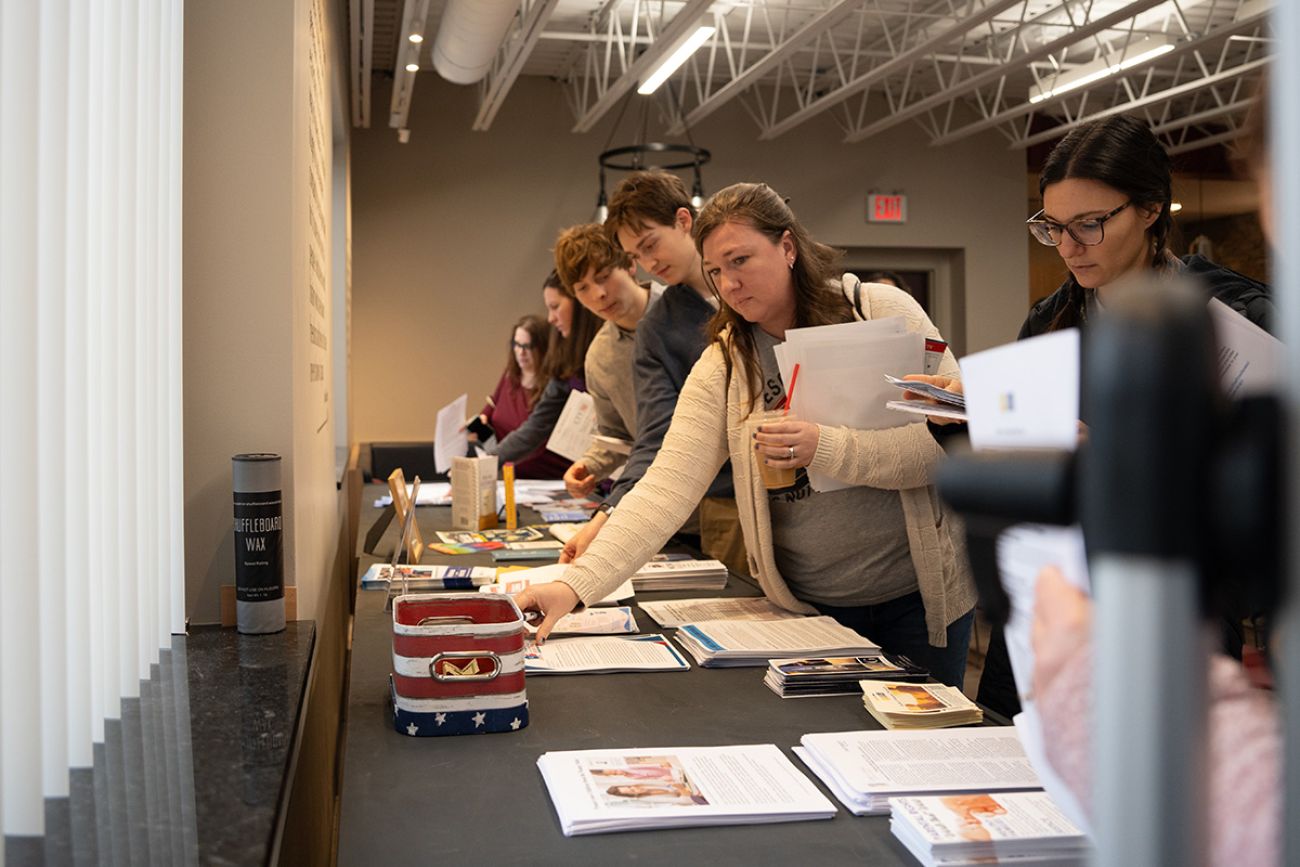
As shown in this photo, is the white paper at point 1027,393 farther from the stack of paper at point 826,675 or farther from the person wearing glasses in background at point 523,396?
the person wearing glasses in background at point 523,396

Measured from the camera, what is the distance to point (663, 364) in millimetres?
3102

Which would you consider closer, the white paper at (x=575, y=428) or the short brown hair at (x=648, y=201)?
the short brown hair at (x=648, y=201)

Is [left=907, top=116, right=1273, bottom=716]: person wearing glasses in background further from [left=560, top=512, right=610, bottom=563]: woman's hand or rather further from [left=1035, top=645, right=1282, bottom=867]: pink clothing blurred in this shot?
[left=1035, top=645, right=1282, bottom=867]: pink clothing blurred

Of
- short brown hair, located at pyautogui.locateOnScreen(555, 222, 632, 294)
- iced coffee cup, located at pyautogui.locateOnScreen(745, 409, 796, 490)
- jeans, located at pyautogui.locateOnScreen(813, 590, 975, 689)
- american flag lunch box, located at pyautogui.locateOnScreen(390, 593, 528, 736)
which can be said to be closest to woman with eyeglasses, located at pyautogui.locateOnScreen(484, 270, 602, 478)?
short brown hair, located at pyautogui.locateOnScreen(555, 222, 632, 294)

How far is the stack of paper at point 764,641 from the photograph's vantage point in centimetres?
196

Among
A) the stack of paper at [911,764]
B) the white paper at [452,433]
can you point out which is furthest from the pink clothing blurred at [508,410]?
the stack of paper at [911,764]

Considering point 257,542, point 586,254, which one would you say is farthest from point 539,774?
point 586,254

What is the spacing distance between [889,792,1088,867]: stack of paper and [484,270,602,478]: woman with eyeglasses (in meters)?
3.24

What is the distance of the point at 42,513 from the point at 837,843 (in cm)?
90

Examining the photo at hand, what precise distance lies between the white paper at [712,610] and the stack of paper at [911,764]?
0.74 m

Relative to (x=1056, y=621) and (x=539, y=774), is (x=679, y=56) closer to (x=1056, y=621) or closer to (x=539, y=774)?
(x=539, y=774)

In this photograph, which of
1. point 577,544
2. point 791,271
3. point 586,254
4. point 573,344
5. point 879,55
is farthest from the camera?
point 879,55

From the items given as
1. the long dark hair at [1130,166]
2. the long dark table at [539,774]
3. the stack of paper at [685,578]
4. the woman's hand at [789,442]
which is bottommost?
the long dark table at [539,774]

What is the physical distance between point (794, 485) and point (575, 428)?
7.30ft
